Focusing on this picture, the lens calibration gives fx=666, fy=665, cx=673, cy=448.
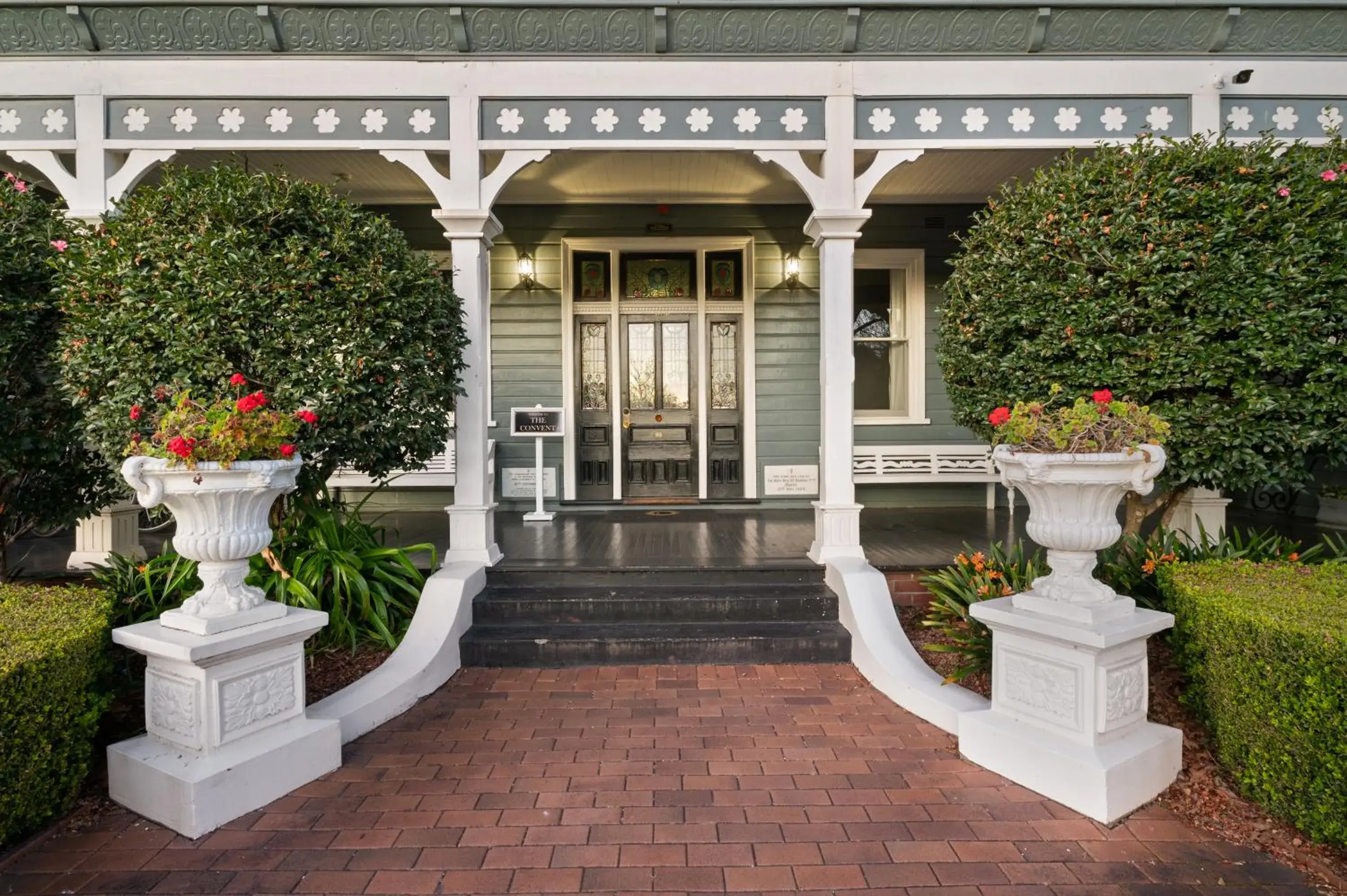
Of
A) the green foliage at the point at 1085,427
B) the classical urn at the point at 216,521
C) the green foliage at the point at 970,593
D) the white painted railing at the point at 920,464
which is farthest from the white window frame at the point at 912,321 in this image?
the classical urn at the point at 216,521

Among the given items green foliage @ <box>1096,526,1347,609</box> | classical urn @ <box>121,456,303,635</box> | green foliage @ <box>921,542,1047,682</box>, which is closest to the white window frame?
green foliage @ <box>921,542,1047,682</box>

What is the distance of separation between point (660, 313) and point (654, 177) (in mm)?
1442

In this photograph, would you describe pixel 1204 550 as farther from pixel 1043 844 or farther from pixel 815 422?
pixel 815 422

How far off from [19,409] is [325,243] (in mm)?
1771

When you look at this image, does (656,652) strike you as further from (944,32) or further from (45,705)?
(944,32)

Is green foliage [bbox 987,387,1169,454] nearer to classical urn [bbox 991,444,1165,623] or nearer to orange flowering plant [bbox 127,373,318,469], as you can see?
classical urn [bbox 991,444,1165,623]

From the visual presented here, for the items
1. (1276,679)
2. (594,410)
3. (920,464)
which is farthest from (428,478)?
(1276,679)

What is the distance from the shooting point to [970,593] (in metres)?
3.84

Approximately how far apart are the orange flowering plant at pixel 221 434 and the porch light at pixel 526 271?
4.25 meters

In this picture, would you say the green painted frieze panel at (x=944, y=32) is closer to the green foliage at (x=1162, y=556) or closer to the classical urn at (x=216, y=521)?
the green foliage at (x=1162, y=556)

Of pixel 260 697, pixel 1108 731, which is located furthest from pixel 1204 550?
pixel 260 697

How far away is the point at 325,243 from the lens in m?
3.53

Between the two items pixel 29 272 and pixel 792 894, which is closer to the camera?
pixel 792 894

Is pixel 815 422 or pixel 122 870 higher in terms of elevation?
pixel 815 422
